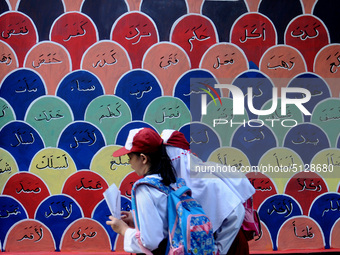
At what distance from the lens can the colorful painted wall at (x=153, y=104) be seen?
144 inches

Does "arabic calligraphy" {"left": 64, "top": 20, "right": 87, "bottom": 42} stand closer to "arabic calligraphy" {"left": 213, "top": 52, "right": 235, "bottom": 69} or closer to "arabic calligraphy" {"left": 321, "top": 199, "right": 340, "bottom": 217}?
"arabic calligraphy" {"left": 213, "top": 52, "right": 235, "bottom": 69}

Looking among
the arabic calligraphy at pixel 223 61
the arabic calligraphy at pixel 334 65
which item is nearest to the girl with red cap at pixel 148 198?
the arabic calligraphy at pixel 223 61

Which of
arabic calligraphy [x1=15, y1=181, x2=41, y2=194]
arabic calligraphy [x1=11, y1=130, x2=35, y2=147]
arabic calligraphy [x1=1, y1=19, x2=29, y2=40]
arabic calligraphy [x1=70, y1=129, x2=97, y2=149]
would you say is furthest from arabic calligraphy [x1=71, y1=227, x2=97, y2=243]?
arabic calligraphy [x1=1, y1=19, x2=29, y2=40]

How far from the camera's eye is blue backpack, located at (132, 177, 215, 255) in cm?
194

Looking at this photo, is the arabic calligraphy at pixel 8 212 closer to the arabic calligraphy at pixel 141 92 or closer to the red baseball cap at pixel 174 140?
the arabic calligraphy at pixel 141 92

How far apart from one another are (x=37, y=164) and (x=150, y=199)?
6.56 feet

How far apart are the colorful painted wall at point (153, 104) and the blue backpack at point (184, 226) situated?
1.69 m

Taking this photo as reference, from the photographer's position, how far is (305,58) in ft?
12.5

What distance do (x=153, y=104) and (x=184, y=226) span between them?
189 cm

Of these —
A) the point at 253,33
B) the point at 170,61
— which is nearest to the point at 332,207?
the point at 253,33

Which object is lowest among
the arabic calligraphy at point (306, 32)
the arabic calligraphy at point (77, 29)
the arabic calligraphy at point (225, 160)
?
the arabic calligraphy at point (225, 160)

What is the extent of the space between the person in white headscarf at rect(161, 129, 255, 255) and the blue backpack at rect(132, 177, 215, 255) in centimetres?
29

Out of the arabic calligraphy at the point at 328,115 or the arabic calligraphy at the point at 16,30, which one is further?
the arabic calligraphy at the point at 328,115

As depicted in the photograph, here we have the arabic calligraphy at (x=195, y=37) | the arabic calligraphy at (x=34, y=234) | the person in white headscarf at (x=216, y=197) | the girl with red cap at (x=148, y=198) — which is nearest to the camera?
the girl with red cap at (x=148, y=198)
